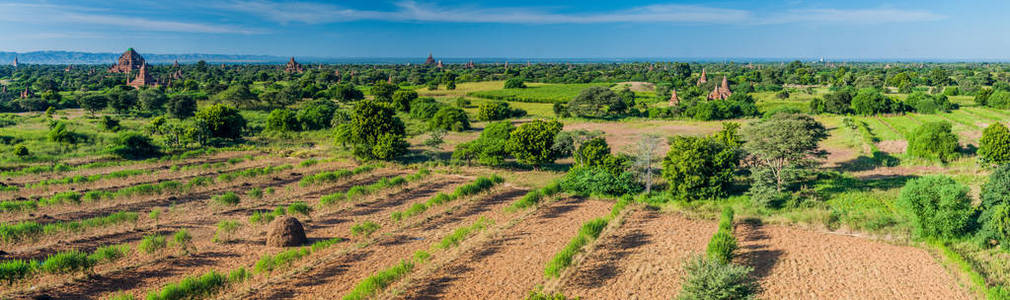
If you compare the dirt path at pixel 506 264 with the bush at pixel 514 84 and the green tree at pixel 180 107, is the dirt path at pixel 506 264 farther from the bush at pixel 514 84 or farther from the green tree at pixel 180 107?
the bush at pixel 514 84

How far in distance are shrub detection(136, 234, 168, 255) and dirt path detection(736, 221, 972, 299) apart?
20.0m

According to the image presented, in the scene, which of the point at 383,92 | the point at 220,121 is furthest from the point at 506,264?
the point at 383,92

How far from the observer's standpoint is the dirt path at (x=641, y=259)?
1484 cm

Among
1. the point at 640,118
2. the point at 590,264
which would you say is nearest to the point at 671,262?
the point at 590,264

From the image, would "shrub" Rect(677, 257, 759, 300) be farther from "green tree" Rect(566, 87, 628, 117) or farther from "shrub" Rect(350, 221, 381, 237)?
"green tree" Rect(566, 87, 628, 117)

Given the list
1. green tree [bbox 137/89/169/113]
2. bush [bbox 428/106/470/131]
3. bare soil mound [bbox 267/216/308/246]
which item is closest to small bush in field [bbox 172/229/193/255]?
bare soil mound [bbox 267/216/308/246]

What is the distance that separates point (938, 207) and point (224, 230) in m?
27.3

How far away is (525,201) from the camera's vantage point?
23812 mm

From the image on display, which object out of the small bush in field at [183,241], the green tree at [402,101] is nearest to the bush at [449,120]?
the green tree at [402,101]

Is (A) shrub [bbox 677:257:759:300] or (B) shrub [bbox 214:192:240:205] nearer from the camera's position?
(A) shrub [bbox 677:257:759:300]

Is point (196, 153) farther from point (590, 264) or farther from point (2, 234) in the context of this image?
point (590, 264)

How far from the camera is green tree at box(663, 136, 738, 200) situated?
79.4 ft

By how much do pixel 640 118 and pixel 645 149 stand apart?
38.9 meters

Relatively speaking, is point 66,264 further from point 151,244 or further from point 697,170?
point 697,170
